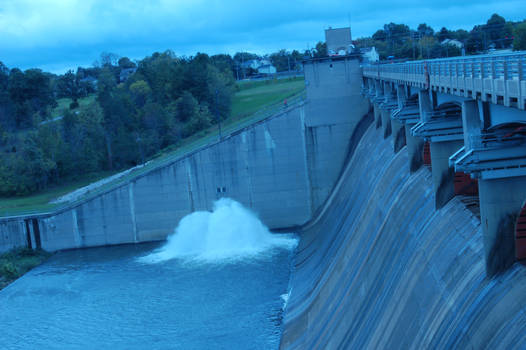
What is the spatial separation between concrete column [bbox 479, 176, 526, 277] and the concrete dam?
0.07ft

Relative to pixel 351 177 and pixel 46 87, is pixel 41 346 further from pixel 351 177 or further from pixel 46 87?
pixel 46 87

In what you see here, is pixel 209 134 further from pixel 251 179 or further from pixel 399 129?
pixel 399 129

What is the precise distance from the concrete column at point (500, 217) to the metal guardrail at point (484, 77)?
1.32 m

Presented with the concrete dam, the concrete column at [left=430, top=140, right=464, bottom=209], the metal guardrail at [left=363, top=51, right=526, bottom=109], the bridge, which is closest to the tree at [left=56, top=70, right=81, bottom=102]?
the concrete dam

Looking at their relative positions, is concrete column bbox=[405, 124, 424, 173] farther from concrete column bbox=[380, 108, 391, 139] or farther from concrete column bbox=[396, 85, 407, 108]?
concrete column bbox=[380, 108, 391, 139]

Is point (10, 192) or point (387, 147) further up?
point (387, 147)

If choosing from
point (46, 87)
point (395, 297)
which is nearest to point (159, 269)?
point (395, 297)

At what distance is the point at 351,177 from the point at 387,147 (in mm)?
4374

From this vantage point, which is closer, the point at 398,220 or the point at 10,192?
the point at 398,220

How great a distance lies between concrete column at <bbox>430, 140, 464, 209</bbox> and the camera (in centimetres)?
1263

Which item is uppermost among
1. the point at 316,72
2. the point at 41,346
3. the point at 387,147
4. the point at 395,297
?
the point at 316,72

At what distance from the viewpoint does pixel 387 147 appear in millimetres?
21234

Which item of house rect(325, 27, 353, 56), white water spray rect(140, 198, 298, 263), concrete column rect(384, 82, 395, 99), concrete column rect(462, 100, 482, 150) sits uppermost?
house rect(325, 27, 353, 56)

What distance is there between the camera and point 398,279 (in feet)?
40.5
